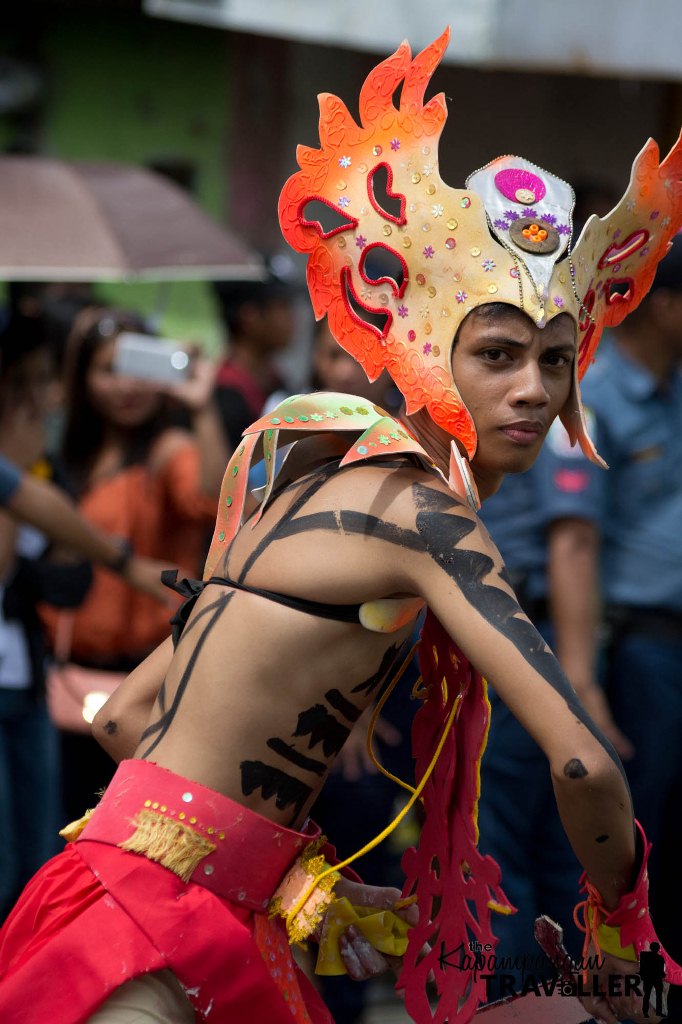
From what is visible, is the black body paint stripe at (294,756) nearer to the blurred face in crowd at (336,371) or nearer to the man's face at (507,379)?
the man's face at (507,379)

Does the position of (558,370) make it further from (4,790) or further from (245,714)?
(4,790)

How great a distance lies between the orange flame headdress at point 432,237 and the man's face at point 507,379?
22 mm

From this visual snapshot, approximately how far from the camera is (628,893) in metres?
2.35

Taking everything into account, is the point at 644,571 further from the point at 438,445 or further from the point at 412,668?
the point at 438,445

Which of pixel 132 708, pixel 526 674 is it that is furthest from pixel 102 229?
pixel 526 674

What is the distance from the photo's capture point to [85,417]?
5457 millimetres

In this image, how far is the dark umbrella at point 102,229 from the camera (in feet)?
17.4

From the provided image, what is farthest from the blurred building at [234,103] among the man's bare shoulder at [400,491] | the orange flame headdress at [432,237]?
the man's bare shoulder at [400,491]

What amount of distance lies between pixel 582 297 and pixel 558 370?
14 cm

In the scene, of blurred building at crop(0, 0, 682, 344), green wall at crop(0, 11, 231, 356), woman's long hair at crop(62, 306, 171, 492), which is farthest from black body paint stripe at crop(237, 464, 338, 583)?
green wall at crop(0, 11, 231, 356)

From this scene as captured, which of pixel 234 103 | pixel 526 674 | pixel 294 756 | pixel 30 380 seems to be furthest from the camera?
pixel 234 103

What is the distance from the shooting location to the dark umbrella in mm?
5297

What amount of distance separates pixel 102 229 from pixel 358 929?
3.44 metres

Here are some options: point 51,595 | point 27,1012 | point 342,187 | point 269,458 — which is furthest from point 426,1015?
point 51,595
